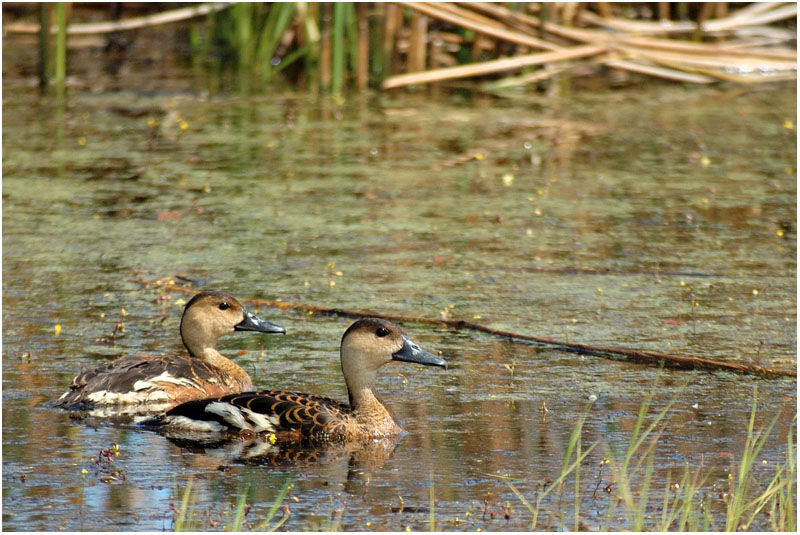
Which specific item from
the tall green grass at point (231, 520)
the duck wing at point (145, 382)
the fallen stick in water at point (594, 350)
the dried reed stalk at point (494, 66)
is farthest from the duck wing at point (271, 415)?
the dried reed stalk at point (494, 66)

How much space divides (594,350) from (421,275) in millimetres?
1759

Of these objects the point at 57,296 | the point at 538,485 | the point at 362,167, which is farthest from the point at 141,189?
the point at 538,485

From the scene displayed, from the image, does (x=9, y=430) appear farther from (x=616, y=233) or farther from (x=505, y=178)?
(x=505, y=178)

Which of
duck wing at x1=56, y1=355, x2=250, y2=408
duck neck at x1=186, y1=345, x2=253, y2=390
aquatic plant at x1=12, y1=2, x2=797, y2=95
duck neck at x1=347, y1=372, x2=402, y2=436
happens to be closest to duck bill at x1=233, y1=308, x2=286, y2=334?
duck neck at x1=186, y1=345, x2=253, y2=390

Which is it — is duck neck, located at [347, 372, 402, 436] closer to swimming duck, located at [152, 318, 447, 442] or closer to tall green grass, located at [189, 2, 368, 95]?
swimming duck, located at [152, 318, 447, 442]

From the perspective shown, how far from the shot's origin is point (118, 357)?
6.89m

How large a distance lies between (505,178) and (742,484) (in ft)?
21.0

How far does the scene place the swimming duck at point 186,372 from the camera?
610cm

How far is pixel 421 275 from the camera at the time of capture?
8.53m

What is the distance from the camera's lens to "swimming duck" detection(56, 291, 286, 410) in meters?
6.10

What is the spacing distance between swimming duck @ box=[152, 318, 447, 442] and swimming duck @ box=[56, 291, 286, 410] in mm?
208

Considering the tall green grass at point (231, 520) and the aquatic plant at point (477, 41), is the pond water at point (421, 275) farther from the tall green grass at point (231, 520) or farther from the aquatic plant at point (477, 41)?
the aquatic plant at point (477, 41)

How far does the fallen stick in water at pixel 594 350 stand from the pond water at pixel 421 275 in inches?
2.8

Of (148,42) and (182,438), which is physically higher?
(148,42)
